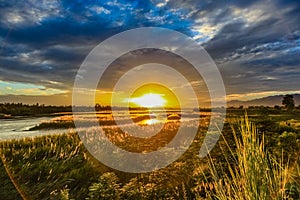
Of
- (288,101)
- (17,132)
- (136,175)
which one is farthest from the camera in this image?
(17,132)

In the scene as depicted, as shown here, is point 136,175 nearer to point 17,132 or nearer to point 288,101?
point 288,101

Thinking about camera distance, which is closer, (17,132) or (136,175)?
(136,175)

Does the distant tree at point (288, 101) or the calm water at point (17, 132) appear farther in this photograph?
the calm water at point (17, 132)

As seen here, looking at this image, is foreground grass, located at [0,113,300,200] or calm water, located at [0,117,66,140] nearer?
foreground grass, located at [0,113,300,200]

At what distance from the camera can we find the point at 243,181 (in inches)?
140

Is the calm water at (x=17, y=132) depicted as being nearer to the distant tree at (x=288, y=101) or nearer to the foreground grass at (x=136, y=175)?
the foreground grass at (x=136, y=175)

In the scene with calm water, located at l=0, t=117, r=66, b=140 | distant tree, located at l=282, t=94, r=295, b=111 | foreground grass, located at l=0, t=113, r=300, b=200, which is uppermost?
distant tree, located at l=282, t=94, r=295, b=111

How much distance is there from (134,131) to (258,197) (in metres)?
6.63

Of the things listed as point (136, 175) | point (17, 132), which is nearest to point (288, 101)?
point (136, 175)

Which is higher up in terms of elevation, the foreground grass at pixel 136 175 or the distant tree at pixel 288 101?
the distant tree at pixel 288 101

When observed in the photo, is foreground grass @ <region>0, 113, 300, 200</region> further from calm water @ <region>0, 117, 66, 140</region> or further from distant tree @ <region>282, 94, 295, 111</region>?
calm water @ <region>0, 117, 66, 140</region>

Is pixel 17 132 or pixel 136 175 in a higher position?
pixel 17 132

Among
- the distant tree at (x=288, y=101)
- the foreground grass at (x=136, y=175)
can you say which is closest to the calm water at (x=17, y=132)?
the foreground grass at (x=136, y=175)

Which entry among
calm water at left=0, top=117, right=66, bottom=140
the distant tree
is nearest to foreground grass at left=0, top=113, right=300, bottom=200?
the distant tree
